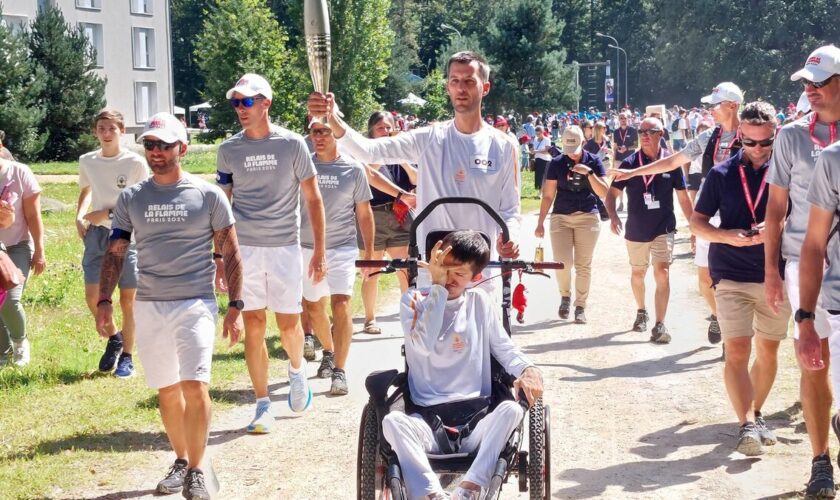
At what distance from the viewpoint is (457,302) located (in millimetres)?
5152

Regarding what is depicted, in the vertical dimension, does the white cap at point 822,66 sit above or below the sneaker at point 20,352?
above

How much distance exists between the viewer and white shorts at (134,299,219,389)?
5.76 metres

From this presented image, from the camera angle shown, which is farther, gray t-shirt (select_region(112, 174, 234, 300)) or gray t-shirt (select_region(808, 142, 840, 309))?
gray t-shirt (select_region(112, 174, 234, 300))

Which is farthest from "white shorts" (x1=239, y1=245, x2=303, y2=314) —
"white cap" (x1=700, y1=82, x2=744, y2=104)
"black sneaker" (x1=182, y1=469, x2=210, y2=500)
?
"white cap" (x1=700, y1=82, x2=744, y2=104)

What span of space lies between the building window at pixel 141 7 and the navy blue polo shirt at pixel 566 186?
5628 centimetres

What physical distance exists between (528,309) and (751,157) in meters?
5.54

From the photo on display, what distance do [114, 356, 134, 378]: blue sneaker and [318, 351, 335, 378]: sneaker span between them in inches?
59.9

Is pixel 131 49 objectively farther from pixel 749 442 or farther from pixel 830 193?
pixel 830 193

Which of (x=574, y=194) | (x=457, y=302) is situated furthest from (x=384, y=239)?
(x=457, y=302)

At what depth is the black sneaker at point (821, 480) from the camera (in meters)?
5.64

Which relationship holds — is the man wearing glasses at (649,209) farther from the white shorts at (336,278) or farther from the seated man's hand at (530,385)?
the seated man's hand at (530,385)

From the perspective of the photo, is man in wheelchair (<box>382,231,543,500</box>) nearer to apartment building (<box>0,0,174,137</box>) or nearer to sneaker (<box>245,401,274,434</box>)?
sneaker (<box>245,401,274,434</box>)

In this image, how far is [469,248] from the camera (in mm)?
5074

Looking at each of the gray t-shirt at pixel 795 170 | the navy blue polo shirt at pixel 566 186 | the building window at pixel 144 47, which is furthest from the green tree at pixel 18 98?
the gray t-shirt at pixel 795 170
